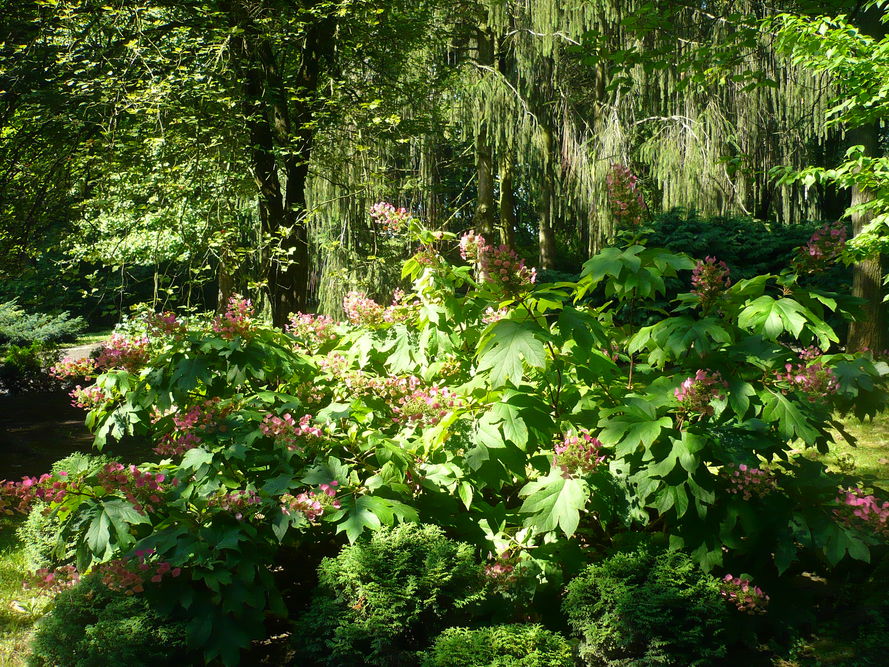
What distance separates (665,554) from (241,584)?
1.46 meters

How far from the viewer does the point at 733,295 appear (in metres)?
2.88

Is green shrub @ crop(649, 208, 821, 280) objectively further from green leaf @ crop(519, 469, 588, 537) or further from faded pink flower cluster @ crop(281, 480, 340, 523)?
faded pink flower cluster @ crop(281, 480, 340, 523)

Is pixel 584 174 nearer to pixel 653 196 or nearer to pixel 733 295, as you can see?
pixel 653 196

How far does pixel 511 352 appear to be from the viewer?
2.32 meters

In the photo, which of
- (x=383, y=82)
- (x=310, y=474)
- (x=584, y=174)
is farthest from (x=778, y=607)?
(x=584, y=174)

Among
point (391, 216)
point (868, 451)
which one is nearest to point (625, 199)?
point (391, 216)

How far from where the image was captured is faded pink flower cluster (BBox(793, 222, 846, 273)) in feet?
9.14

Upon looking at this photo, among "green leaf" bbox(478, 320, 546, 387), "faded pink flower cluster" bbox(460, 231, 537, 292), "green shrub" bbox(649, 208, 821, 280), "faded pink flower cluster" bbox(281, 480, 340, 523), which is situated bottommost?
"faded pink flower cluster" bbox(281, 480, 340, 523)

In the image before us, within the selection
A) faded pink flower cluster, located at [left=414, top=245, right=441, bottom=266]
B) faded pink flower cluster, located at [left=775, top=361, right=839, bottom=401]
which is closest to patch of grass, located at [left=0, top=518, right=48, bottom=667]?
faded pink flower cluster, located at [left=414, top=245, right=441, bottom=266]

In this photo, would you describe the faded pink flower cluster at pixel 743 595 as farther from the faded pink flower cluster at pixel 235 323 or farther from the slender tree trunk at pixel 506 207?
the slender tree trunk at pixel 506 207

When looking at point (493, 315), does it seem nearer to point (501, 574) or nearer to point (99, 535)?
point (501, 574)

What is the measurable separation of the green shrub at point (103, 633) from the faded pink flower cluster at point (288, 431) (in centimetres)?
69

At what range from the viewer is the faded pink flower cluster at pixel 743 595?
2.35 metres

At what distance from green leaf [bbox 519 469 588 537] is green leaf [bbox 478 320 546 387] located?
1.38 feet
